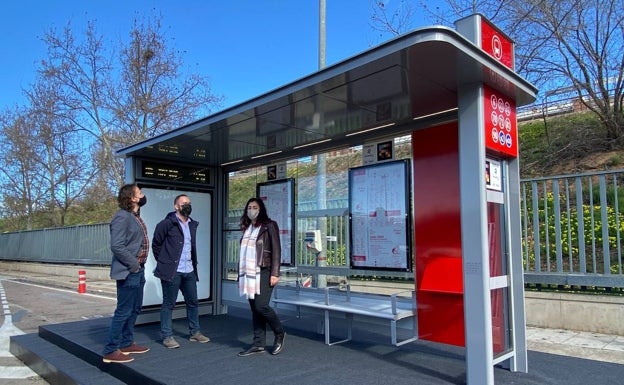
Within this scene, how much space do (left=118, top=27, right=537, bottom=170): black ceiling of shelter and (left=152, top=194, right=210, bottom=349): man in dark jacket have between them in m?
1.21

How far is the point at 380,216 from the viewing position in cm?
585

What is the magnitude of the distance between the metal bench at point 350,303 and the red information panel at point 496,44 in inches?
102

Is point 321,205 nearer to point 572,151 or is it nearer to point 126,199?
point 126,199

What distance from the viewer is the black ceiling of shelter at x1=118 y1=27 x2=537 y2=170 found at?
3.73 meters

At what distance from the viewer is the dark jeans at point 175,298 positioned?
570 centimetres

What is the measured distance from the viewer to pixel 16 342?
22.1ft

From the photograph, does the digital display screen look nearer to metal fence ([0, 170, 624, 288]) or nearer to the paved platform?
metal fence ([0, 170, 624, 288])

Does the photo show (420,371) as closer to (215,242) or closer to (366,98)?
(366,98)

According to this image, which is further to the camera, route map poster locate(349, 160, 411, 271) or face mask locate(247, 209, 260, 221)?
route map poster locate(349, 160, 411, 271)

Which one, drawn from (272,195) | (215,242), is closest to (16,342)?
(215,242)

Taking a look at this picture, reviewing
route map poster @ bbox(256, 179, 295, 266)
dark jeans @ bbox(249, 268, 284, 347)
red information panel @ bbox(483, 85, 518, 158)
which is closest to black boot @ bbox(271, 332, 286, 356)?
dark jeans @ bbox(249, 268, 284, 347)

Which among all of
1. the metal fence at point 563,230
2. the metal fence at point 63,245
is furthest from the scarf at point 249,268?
the metal fence at point 63,245

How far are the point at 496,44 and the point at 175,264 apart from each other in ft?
14.0

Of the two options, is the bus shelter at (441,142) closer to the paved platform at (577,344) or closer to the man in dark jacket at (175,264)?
the man in dark jacket at (175,264)
